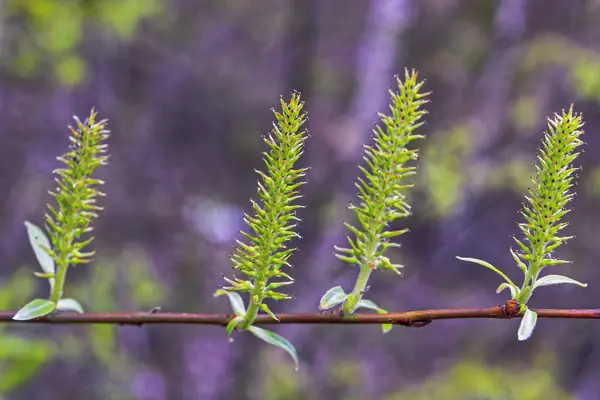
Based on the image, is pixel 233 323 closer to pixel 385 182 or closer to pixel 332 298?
pixel 332 298

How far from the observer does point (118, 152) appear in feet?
15.7

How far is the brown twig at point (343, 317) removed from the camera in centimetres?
66

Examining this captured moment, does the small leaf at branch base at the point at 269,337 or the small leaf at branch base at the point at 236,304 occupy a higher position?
the small leaf at branch base at the point at 236,304

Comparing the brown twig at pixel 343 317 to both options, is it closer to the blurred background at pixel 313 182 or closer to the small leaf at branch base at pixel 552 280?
the small leaf at branch base at pixel 552 280

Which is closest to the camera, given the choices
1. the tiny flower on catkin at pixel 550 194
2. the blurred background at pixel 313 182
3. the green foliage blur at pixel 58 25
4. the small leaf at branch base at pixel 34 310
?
the tiny flower on catkin at pixel 550 194

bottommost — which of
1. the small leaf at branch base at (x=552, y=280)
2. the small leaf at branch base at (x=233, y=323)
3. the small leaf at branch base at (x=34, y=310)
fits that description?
the small leaf at branch base at (x=34, y=310)

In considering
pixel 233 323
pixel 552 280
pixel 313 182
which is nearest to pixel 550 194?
pixel 552 280

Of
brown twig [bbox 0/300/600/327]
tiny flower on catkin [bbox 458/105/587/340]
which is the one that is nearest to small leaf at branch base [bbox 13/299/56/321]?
brown twig [bbox 0/300/600/327]

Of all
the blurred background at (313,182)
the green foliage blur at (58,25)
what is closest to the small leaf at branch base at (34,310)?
the blurred background at (313,182)

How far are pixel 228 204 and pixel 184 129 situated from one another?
0.80 metres

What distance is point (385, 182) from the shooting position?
0.67 m

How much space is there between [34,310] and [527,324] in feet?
1.93

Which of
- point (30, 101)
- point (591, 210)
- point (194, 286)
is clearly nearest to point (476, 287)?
point (591, 210)

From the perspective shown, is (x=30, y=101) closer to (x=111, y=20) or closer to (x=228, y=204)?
(x=111, y=20)
